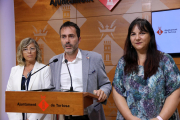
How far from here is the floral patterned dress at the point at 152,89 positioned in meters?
1.78

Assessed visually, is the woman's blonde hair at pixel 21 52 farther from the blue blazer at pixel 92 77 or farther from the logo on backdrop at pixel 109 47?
the logo on backdrop at pixel 109 47

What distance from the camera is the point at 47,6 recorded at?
13.9 ft

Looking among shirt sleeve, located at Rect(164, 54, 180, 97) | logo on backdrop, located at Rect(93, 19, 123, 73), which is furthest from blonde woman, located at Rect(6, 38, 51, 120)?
shirt sleeve, located at Rect(164, 54, 180, 97)

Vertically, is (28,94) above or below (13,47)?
below

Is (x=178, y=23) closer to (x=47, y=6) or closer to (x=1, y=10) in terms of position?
(x=47, y=6)

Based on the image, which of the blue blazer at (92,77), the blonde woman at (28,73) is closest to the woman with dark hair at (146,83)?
the blue blazer at (92,77)

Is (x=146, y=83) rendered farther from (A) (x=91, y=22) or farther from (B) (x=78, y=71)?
(A) (x=91, y=22)

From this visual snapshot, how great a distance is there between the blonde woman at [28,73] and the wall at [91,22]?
4.26ft

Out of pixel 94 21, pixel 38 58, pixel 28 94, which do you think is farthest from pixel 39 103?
pixel 94 21

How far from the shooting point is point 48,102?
1.40 meters

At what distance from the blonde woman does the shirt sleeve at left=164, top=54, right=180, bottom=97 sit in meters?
1.56

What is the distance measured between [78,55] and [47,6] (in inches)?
94.3

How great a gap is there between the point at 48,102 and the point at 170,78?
119 centimetres

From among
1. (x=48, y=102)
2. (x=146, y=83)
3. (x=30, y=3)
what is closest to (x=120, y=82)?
(x=146, y=83)
